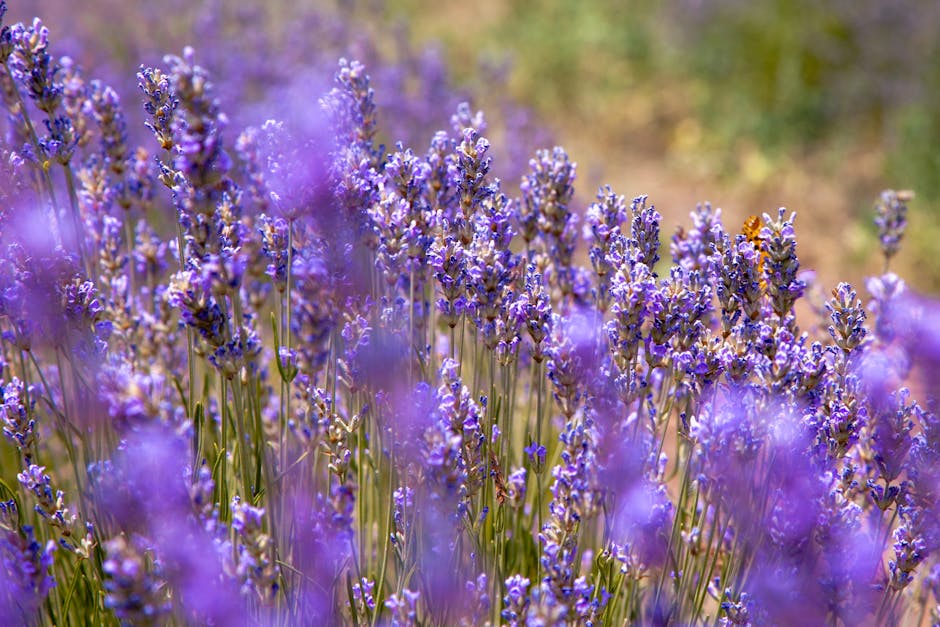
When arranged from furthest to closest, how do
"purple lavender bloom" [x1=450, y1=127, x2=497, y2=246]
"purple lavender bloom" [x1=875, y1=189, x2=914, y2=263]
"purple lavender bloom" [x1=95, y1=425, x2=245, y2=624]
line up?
"purple lavender bloom" [x1=875, y1=189, x2=914, y2=263] < "purple lavender bloom" [x1=450, y1=127, x2=497, y2=246] < "purple lavender bloom" [x1=95, y1=425, x2=245, y2=624]

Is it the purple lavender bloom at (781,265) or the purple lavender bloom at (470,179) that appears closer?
the purple lavender bloom at (781,265)

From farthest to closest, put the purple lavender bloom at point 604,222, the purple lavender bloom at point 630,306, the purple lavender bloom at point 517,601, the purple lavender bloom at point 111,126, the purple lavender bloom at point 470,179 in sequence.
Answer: the purple lavender bloom at point 111,126, the purple lavender bloom at point 604,222, the purple lavender bloom at point 470,179, the purple lavender bloom at point 630,306, the purple lavender bloom at point 517,601

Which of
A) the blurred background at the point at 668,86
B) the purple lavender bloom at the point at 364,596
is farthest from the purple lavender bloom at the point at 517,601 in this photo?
the blurred background at the point at 668,86

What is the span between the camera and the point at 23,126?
2.44 metres

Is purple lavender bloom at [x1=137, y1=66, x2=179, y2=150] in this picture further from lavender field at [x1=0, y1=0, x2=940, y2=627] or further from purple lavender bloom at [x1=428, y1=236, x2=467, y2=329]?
purple lavender bloom at [x1=428, y1=236, x2=467, y2=329]

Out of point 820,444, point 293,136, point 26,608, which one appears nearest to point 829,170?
point 820,444

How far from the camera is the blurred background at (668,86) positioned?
5.73 m

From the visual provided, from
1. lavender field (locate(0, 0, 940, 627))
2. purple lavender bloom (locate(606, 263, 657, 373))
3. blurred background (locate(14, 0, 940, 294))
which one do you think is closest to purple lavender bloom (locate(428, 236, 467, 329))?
lavender field (locate(0, 0, 940, 627))

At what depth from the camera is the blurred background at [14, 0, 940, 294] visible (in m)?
5.73

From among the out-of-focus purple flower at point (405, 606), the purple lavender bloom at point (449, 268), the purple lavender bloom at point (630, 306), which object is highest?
the purple lavender bloom at point (449, 268)

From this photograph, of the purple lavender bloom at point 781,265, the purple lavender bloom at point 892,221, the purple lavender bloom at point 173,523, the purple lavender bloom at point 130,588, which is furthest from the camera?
the purple lavender bloom at point 892,221

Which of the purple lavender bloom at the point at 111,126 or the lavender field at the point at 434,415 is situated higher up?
the purple lavender bloom at the point at 111,126

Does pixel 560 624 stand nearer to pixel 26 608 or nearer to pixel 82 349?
pixel 26 608

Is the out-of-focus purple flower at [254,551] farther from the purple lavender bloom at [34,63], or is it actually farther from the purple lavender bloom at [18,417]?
the purple lavender bloom at [34,63]
